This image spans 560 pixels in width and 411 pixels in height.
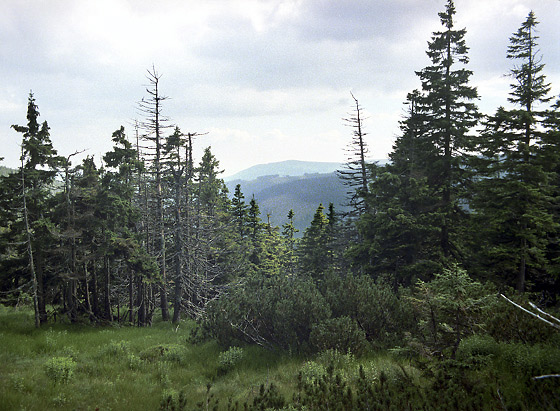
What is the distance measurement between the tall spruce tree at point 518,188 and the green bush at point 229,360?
1105cm

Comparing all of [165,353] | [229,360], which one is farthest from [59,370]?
[229,360]

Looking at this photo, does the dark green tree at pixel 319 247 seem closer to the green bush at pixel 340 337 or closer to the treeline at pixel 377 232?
the treeline at pixel 377 232

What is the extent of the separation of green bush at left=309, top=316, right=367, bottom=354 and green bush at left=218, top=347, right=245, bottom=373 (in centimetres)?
254

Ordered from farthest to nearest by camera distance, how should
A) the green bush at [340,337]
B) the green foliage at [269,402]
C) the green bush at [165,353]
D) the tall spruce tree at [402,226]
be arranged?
the tall spruce tree at [402,226] → the green bush at [165,353] → the green bush at [340,337] → the green foliage at [269,402]

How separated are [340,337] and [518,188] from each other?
9755mm

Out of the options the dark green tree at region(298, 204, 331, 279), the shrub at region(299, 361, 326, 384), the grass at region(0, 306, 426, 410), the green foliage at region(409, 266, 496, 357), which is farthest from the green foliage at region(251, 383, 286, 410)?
the dark green tree at region(298, 204, 331, 279)

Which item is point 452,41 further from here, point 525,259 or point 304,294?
point 304,294

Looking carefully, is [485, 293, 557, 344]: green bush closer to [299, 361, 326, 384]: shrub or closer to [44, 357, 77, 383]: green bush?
[299, 361, 326, 384]: shrub

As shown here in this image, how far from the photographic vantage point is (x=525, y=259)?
13.1 m

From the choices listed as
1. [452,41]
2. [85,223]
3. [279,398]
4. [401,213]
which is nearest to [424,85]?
[452,41]

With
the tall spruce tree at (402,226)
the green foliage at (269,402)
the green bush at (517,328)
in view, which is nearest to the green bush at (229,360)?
the green foliage at (269,402)

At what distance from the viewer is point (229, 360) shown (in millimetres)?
10312

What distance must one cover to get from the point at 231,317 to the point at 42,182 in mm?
11399

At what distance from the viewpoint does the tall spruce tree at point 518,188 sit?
42.7 ft
